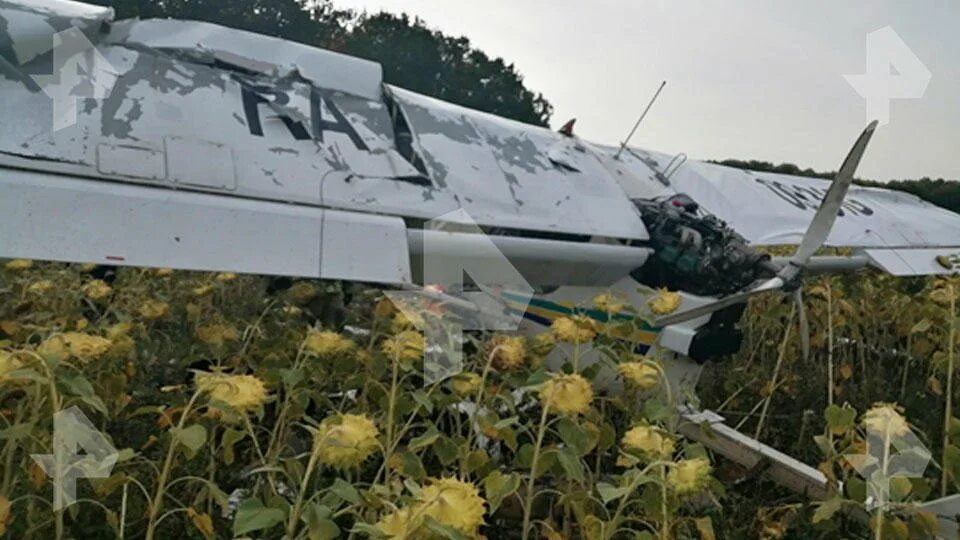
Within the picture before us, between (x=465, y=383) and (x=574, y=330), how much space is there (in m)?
0.31

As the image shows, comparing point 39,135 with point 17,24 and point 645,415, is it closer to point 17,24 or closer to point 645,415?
point 17,24

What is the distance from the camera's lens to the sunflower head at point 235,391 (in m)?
0.94

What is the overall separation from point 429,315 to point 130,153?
0.93m

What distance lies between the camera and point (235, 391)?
0.95 metres

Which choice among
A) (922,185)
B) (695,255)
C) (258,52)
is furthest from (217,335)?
(922,185)

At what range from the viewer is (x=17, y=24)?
185 cm

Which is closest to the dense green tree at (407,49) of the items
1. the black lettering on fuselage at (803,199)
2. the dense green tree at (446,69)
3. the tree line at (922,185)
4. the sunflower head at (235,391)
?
the dense green tree at (446,69)

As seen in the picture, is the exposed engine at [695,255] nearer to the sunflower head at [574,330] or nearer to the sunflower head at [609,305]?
the sunflower head at [609,305]

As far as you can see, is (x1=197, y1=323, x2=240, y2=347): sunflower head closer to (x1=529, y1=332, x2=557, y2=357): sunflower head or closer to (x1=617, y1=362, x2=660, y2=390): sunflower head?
(x1=529, y1=332, x2=557, y2=357): sunflower head

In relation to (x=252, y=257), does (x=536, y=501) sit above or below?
above

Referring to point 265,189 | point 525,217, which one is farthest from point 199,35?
point 525,217

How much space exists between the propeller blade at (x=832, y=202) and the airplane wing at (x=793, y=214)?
3.16 ft

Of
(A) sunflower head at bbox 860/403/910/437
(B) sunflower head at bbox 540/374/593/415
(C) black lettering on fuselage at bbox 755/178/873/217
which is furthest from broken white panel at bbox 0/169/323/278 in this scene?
(C) black lettering on fuselage at bbox 755/178/873/217

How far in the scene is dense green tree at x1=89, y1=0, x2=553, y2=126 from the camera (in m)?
23.8
